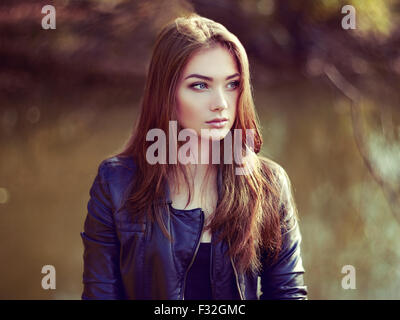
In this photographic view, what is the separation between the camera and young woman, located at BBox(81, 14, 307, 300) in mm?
1651

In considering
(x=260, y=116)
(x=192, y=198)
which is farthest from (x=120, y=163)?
(x=260, y=116)

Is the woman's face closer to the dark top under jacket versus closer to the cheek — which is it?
the cheek

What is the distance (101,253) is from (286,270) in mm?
635

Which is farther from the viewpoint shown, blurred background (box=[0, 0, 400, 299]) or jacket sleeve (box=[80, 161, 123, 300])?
blurred background (box=[0, 0, 400, 299])

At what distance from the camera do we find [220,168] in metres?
1.76

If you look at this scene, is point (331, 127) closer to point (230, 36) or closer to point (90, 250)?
point (230, 36)

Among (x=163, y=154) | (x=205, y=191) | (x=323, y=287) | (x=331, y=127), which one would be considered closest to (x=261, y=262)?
(x=205, y=191)

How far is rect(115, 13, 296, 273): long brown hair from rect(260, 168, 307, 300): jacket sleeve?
3 centimetres

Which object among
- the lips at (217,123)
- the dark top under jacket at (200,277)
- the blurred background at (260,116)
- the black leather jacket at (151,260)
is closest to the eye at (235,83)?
the lips at (217,123)

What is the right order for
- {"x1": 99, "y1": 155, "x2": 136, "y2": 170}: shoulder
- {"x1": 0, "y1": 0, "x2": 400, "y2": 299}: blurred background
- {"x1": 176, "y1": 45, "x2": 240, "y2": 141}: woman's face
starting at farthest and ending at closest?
Result: {"x1": 0, "y1": 0, "x2": 400, "y2": 299}: blurred background
{"x1": 99, "y1": 155, "x2": 136, "y2": 170}: shoulder
{"x1": 176, "y1": 45, "x2": 240, "y2": 141}: woman's face

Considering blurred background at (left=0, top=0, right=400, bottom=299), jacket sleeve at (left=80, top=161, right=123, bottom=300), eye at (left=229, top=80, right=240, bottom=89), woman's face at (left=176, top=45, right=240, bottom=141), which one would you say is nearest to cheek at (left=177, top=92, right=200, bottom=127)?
woman's face at (left=176, top=45, right=240, bottom=141)

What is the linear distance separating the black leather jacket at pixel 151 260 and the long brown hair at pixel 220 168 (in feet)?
0.13

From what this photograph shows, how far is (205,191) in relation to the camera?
1751 mm

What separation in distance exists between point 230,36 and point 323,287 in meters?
1.35
